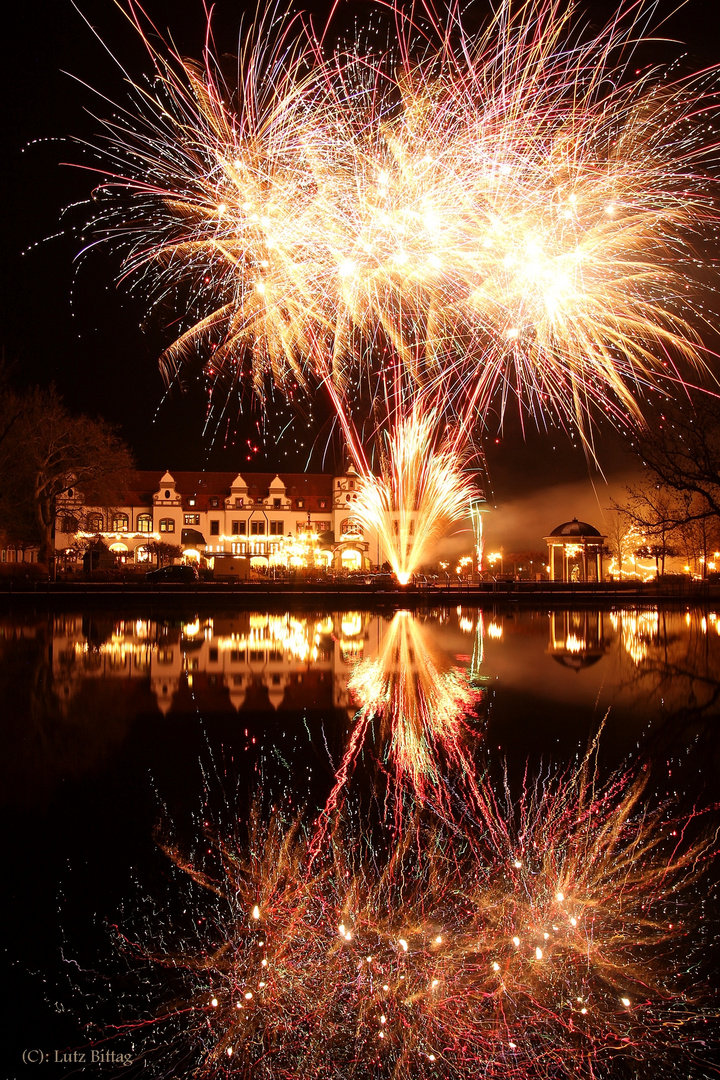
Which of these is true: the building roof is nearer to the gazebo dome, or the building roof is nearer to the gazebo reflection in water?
the gazebo dome

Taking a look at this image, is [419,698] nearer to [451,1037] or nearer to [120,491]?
[451,1037]

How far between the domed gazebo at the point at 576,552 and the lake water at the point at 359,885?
28252 millimetres

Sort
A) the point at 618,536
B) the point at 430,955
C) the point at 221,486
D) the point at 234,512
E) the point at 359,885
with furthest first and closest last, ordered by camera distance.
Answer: the point at 221,486
the point at 234,512
the point at 618,536
the point at 359,885
the point at 430,955

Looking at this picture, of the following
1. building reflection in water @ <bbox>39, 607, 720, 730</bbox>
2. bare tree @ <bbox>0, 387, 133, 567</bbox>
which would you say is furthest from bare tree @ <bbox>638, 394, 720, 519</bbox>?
bare tree @ <bbox>0, 387, 133, 567</bbox>

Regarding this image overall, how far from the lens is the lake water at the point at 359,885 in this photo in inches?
103

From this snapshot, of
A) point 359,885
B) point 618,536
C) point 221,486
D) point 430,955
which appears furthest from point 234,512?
point 430,955

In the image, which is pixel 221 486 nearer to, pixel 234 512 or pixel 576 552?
pixel 234 512

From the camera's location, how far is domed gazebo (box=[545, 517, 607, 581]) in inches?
1399

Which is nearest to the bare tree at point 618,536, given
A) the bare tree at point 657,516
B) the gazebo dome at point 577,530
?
the bare tree at point 657,516

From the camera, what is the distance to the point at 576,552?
36.0 m

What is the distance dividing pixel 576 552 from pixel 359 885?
113 ft

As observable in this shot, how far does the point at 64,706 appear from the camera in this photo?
7965 mm

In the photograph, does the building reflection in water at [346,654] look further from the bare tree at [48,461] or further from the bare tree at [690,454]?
the bare tree at [48,461]

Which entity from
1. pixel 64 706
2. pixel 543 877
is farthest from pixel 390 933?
pixel 64 706
